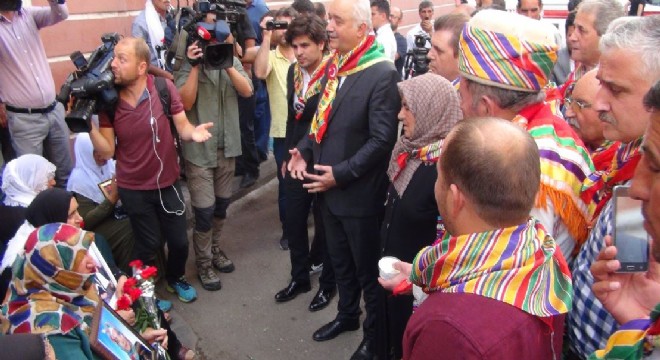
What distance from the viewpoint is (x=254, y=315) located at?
3916 millimetres

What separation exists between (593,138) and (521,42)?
2.53 ft

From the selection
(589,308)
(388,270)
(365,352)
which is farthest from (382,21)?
(589,308)

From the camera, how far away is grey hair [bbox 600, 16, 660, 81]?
167 cm

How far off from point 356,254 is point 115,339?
4.69 feet

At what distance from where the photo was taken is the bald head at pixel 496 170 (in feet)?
4.47

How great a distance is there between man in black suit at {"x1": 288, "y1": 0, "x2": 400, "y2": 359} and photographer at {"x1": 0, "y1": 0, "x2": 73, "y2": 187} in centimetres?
229

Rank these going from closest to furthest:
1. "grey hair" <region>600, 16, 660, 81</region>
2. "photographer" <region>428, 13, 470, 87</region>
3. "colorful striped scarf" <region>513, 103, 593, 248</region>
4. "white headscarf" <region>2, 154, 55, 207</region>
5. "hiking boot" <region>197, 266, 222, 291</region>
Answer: "grey hair" <region>600, 16, 660, 81</region> → "colorful striped scarf" <region>513, 103, 593, 248</region> → "photographer" <region>428, 13, 470, 87</region> → "white headscarf" <region>2, 154, 55, 207</region> → "hiking boot" <region>197, 266, 222, 291</region>

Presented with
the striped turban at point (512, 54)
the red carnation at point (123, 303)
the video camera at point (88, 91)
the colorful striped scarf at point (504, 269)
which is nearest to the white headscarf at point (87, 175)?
the video camera at point (88, 91)

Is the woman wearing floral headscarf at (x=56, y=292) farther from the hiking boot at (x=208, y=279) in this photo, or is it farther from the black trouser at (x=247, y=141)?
the black trouser at (x=247, y=141)

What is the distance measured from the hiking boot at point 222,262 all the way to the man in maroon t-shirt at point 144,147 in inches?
A: 23.1

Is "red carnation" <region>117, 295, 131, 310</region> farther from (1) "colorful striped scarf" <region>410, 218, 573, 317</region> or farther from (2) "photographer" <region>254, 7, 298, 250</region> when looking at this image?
(2) "photographer" <region>254, 7, 298, 250</region>

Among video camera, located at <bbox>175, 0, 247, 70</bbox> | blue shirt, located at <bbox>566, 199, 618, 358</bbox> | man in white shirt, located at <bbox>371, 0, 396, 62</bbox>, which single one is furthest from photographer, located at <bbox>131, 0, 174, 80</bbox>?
blue shirt, located at <bbox>566, 199, 618, 358</bbox>

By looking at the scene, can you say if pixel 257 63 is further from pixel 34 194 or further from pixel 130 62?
pixel 34 194

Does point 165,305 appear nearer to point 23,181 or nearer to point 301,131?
point 23,181
